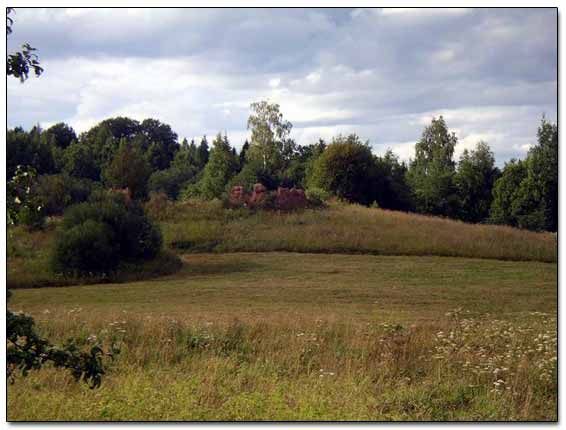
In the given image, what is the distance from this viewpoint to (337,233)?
230 inches

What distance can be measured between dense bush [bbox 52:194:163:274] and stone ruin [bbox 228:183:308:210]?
0.81 m

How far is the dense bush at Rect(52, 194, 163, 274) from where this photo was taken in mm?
5734

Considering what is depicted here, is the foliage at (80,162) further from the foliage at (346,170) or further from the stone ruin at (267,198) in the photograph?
the foliage at (346,170)

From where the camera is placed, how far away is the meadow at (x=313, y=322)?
15.9 ft

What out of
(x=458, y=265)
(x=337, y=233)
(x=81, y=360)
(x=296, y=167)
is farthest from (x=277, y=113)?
(x=81, y=360)

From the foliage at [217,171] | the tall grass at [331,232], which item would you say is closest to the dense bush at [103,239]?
the tall grass at [331,232]

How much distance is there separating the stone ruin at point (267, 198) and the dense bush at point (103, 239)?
807 mm

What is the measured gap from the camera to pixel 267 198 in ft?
19.3

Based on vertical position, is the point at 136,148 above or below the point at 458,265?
above

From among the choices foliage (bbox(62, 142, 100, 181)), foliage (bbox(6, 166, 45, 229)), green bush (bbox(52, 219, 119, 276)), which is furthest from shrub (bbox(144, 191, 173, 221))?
foliage (bbox(6, 166, 45, 229))

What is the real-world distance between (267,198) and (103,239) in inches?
61.8

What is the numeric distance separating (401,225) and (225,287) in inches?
67.7

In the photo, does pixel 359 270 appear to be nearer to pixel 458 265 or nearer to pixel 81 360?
pixel 458 265

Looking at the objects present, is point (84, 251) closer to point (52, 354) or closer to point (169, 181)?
point (169, 181)
